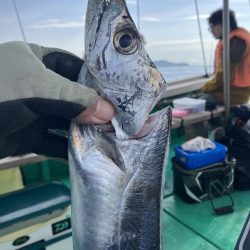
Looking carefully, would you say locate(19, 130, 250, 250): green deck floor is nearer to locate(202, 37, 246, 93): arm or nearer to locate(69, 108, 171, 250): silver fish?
locate(69, 108, 171, 250): silver fish

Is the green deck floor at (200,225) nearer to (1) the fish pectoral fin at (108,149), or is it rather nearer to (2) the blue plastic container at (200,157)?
(2) the blue plastic container at (200,157)

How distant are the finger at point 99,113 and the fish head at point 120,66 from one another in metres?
0.02

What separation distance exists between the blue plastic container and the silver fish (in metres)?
1.70

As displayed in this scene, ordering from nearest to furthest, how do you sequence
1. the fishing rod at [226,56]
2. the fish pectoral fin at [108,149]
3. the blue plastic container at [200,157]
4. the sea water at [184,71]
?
the fish pectoral fin at [108,149]
the blue plastic container at [200,157]
the fishing rod at [226,56]
the sea water at [184,71]

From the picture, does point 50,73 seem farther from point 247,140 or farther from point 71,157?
point 247,140

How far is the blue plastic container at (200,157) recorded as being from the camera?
2.72 meters

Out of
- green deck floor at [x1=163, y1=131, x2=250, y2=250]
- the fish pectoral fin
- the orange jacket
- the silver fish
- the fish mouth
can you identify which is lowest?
green deck floor at [x1=163, y1=131, x2=250, y2=250]

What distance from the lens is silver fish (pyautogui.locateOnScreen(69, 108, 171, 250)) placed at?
99 centimetres

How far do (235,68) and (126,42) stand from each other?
3.44 m

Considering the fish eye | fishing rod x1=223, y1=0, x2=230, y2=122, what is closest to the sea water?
fishing rod x1=223, y1=0, x2=230, y2=122

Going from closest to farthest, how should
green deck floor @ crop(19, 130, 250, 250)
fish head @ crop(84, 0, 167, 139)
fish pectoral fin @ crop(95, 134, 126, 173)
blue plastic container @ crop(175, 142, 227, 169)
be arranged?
1. fish head @ crop(84, 0, 167, 139)
2. fish pectoral fin @ crop(95, 134, 126, 173)
3. green deck floor @ crop(19, 130, 250, 250)
4. blue plastic container @ crop(175, 142, 227, 169)

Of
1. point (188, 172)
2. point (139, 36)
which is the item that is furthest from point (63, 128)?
point (188, 172)

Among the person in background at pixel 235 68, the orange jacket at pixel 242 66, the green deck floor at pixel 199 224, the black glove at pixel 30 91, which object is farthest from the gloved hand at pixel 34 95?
the orange jacket at pixel 242 66

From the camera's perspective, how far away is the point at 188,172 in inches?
108
